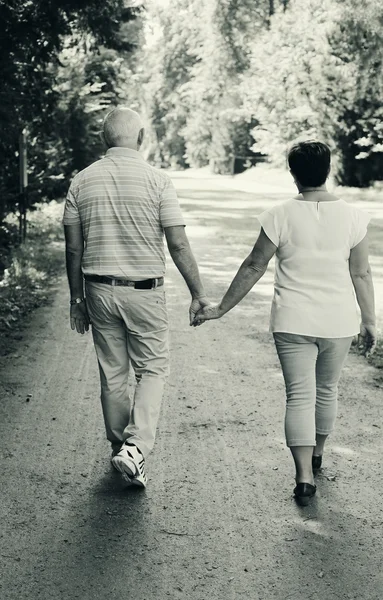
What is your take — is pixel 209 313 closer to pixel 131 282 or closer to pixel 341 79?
pixel 131 282

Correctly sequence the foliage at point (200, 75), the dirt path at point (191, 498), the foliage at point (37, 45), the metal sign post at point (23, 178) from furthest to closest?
1. the foliage at point (200, 75)
2. the metal sign post at point (23, 178)
3. the foliage at point (37, 45)
4. the dirt path at point (191, 498)

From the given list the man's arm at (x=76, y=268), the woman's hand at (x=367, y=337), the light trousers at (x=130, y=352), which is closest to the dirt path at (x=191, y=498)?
the light trousers at (x=130, y=352)

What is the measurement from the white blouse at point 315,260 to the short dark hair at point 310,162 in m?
0.12

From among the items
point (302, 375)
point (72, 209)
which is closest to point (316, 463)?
point (302, 375)

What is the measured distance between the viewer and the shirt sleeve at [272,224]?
15.0 ft

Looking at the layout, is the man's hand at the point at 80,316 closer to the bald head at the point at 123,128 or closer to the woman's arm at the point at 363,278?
the bald head at the point at 123,128

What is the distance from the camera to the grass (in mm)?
9742

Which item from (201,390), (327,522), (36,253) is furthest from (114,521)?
(36,253)

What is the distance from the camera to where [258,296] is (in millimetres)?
11609

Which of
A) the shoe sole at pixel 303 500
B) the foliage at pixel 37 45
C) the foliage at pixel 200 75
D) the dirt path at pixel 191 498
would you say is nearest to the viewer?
the dirt path at pixel 191 498

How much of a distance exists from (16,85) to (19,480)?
7.64 m

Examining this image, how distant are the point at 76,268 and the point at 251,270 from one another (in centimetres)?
98

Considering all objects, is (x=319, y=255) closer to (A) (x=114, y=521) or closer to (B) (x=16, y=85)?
(A) (x=114, y=521)

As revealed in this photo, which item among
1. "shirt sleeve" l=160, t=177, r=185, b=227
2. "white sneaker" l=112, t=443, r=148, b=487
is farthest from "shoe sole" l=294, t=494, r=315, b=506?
"shirt sleeve" l=160, t=177, r=185, b=227
